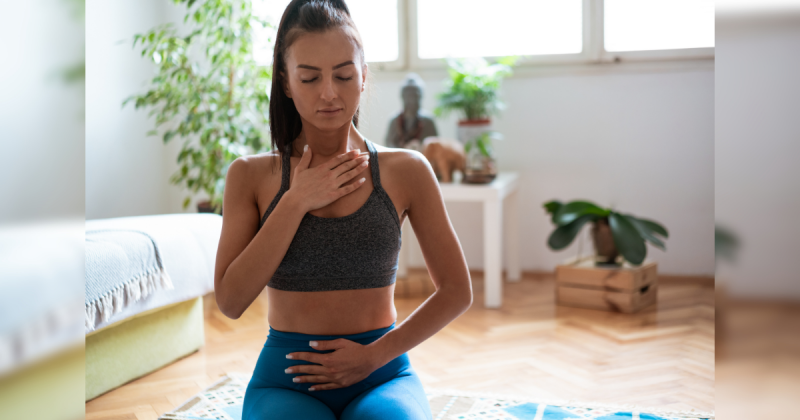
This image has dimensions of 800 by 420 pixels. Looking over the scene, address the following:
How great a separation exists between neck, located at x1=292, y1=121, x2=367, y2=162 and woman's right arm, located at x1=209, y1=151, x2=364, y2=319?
58 millimetres

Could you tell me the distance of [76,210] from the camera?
37 centimetres

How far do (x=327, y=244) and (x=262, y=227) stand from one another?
101mm

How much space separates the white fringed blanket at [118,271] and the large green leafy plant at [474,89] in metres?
1.81

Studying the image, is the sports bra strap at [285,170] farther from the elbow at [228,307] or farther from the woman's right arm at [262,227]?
the elbow at [228,307]

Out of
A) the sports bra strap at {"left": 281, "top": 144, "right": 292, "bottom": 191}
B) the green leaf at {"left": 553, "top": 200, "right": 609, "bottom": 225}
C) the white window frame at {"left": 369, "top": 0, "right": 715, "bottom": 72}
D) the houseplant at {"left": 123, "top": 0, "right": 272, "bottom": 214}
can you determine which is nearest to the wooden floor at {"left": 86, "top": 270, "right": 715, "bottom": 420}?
the green leaf at {"left": 553, "top": 200, "right": 609, "bottom": 225}

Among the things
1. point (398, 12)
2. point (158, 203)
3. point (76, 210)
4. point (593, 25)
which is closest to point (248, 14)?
point (398, 12)

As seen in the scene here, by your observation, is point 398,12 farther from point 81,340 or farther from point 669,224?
point 81,340

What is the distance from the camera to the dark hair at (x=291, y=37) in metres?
0.96

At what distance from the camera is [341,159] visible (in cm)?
98

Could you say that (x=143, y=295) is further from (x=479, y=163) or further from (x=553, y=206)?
(x=553, y=206)

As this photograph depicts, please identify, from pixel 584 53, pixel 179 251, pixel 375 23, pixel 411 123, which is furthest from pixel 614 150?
pixel 179 251

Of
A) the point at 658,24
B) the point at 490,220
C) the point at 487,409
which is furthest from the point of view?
the point at 658,24

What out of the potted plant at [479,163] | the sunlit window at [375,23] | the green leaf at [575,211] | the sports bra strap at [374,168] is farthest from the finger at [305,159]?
the sunlit window at [375,23]

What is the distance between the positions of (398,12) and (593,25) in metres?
1.08
